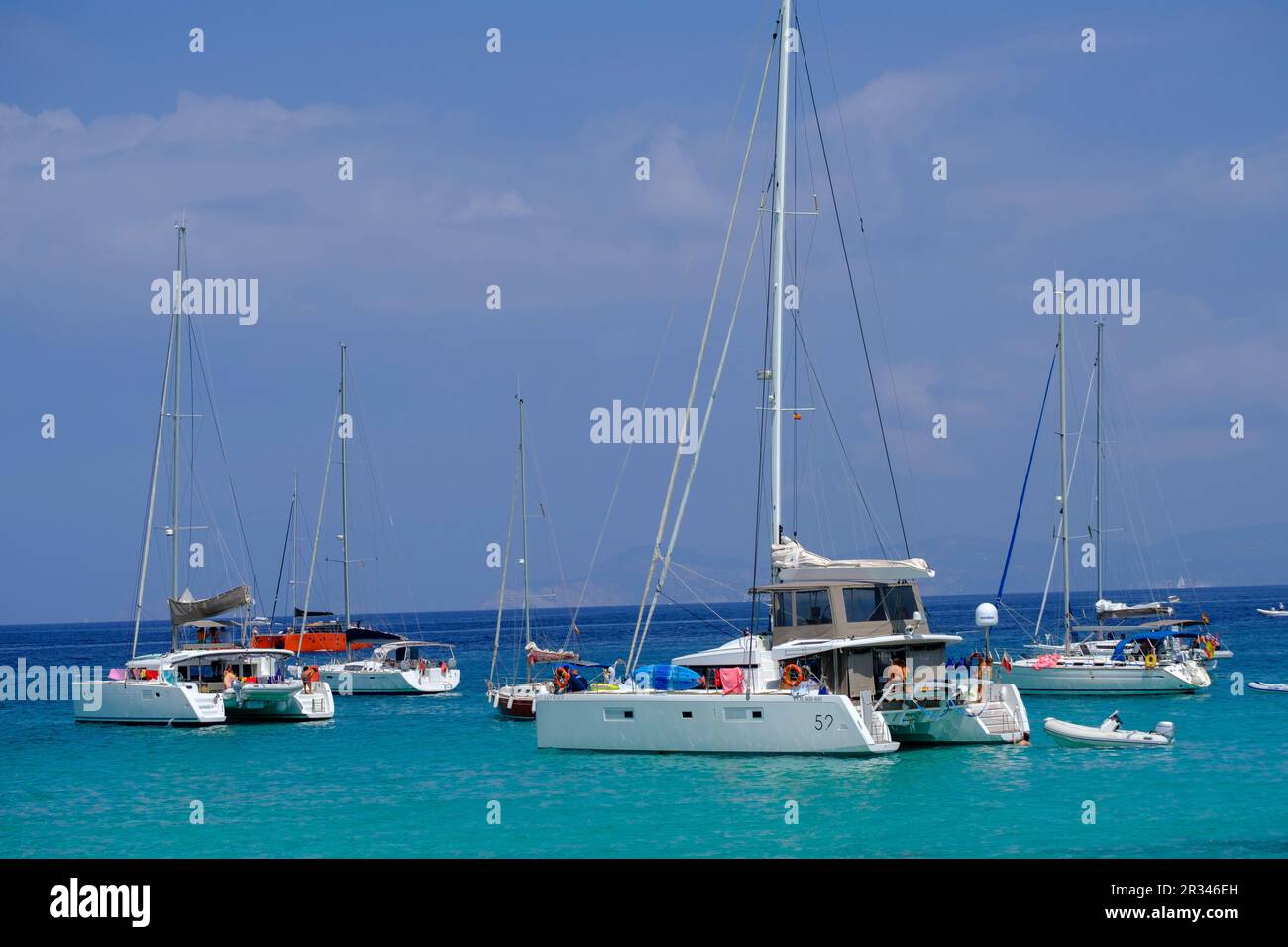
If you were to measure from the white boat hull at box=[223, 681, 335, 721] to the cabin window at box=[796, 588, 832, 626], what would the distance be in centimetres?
2253

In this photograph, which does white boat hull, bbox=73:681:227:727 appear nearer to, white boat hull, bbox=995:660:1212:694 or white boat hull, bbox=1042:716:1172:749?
white boat hull, bbox=1042:716:1172:749

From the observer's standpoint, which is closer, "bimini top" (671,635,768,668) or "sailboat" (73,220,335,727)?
"bimini top" (671,635,768,668)

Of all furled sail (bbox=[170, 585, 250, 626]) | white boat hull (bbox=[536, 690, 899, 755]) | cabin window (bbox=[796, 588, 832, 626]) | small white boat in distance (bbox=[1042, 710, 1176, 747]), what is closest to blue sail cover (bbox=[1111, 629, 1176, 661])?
small white boat in distance (bbox=[1042, 710, 1176, 747])

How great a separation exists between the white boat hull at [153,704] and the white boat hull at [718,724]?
60.2 feet

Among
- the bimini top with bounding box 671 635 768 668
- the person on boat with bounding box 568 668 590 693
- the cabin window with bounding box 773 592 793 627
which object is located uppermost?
the cabin window with bounding box 773 592 793 627

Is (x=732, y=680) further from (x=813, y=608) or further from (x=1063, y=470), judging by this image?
(x=1063, y=470)

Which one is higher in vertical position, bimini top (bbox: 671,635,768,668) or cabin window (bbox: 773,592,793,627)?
Answer: cabin window (bbox: 773,592,793,627)

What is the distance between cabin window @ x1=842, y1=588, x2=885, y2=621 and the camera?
3525 centimetres

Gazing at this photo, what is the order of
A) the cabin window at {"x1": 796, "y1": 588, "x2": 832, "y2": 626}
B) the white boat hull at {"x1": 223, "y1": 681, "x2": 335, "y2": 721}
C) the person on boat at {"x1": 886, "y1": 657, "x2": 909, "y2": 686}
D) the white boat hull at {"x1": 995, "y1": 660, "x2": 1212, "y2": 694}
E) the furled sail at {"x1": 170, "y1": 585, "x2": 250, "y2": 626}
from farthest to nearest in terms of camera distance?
the white boat hull at {"x1": 995, "y1": 660, "x2": 1212, "y2": 694} → the furled sail at {"x1": 170, "y1": 585, "x2": 250, "y2": 626} → the white boat hull at {"x1": 223, "y1": 681, "x2": 335, "y2": 721} → the cabin window at {"x1": 796, "y1": 588, "x2": 832, "y2": 626} → the person on boat at {"x1": 886, "y1": 657, "x2": 909, "y2": 686}

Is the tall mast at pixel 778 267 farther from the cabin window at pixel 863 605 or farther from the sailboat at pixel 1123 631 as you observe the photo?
the sailboat at pixel 1123 631

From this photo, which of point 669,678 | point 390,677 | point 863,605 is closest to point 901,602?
point 863,605
